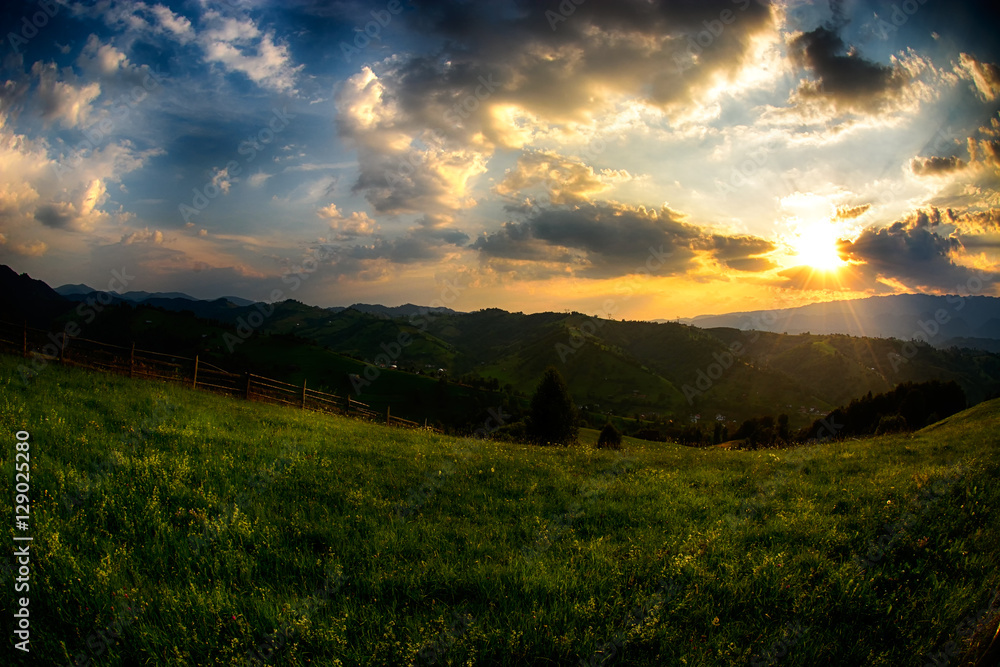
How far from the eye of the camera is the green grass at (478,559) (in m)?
4.24

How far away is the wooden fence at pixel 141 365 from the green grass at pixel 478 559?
18884 mm

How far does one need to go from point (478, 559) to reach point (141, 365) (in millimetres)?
32217

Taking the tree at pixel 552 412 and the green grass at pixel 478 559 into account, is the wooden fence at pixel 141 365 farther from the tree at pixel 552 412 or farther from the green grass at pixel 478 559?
the tree at pixel 552 412

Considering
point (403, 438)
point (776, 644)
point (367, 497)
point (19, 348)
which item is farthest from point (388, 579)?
point (19, 348)

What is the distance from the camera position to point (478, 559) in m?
5.94

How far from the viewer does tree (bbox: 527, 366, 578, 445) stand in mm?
66688

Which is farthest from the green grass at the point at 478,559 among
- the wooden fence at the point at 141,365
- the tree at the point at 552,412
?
the tree at the point at 552,412

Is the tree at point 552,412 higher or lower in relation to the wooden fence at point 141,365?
lower

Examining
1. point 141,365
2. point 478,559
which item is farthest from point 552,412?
point 478,559

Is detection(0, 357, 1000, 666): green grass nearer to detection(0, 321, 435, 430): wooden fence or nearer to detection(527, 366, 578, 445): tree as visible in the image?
detection(0, 321, 435, 430): wooden fence

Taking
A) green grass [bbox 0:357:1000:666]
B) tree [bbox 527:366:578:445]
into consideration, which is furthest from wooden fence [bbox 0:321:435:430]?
tree [bbox 527:366:578:445]

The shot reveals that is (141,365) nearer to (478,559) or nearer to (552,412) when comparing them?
(478,559)

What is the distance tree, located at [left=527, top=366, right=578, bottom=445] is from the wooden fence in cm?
3299

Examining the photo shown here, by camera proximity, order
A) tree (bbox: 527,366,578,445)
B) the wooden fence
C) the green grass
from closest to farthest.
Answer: the green grass, the wooden fence, tree (bbox: 527,366,578,445)
